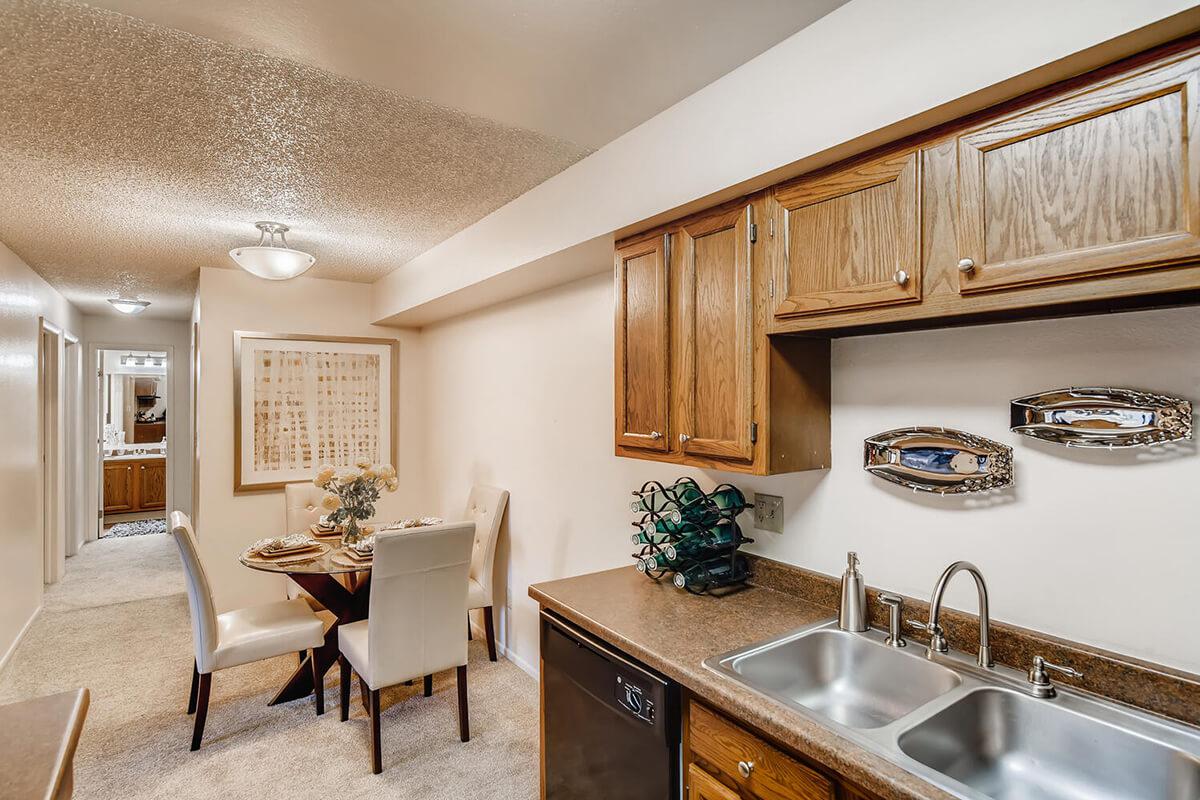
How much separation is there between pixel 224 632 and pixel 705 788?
2.35 metres

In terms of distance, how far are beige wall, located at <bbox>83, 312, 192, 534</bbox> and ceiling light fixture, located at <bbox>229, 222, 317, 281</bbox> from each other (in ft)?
13.9

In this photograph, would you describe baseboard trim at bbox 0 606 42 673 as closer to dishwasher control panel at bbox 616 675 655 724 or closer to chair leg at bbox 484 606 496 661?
chair leg at bbox 484 606 496 661

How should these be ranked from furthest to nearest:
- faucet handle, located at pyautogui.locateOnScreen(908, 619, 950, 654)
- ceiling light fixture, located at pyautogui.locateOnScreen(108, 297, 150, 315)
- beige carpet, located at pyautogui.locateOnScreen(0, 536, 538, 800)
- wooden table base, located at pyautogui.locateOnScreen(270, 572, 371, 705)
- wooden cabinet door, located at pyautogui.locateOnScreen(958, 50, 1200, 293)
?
ceiling light fixture, located at pyautogui.locateOnScreen(108, 297, 150, 315) → wooden table base, located at pyautogui.locateOnScreen(270, 572, 371, 705) → beige carpet, located at pyautogui.locateOnScreen(0, 536, 538, 800) → faucet handle, located at pyautogui.locateOnScreen(908, 619, 950, 654) → wooden cabinet door, located at pyautogui.locateOnScreen(958, 50, 1200, 293)

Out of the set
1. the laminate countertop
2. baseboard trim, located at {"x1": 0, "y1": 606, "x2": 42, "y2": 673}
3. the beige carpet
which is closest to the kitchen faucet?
the laminate countertop

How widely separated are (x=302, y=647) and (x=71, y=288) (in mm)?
4027

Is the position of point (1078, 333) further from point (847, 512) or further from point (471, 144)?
point (471, 144)

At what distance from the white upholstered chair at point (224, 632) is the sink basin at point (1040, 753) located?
103 inches

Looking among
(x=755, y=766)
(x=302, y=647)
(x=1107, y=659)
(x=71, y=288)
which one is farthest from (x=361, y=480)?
(x=71, y=288)

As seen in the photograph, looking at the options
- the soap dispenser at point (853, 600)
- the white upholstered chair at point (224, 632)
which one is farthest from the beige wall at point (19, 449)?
the soap dispenser at point (853, 600)

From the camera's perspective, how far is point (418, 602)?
8.43 ft

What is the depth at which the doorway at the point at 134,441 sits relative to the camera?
24.9 feet

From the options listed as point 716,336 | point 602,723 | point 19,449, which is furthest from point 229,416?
point 716,336

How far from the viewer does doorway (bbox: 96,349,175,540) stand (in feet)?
24.9

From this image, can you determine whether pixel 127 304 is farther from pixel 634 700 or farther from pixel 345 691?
pixel 634 700
